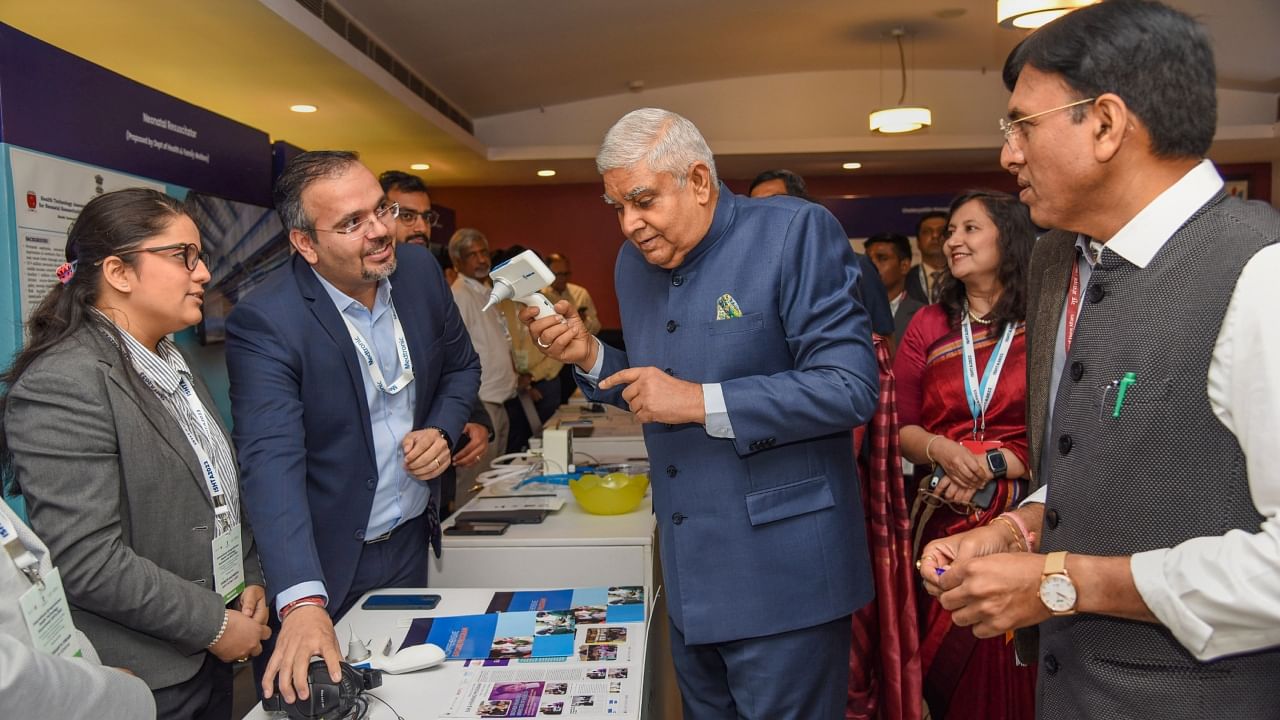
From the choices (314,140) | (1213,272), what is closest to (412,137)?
(314,140)

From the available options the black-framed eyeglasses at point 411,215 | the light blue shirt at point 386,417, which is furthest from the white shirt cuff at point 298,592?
the black-framed eyeglasses at point 411,215

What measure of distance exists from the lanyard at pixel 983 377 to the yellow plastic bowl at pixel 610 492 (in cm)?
99

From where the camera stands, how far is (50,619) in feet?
4.19

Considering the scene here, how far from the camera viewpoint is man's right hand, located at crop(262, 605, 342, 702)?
4.74 ft

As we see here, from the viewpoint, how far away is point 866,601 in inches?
70.4

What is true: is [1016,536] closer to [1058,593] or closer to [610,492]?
[1058,593]

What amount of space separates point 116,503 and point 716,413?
3.71 feet

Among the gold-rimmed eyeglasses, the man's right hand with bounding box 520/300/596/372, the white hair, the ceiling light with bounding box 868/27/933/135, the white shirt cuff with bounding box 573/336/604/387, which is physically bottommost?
the white shirt cuff with bounding box 573/336/604/387

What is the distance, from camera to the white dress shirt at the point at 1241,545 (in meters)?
0.92

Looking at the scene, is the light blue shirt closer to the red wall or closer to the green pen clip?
the green pen clip

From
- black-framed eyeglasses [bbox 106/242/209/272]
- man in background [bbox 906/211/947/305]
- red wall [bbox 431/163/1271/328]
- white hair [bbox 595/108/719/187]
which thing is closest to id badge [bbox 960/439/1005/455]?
white hair [bbox 595/108/719/187]

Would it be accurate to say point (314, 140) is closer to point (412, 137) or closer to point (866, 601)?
point (412, 137)

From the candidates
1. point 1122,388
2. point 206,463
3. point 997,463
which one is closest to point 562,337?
point 206,463

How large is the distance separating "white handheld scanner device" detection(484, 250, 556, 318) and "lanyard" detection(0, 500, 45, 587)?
35.6 inches
